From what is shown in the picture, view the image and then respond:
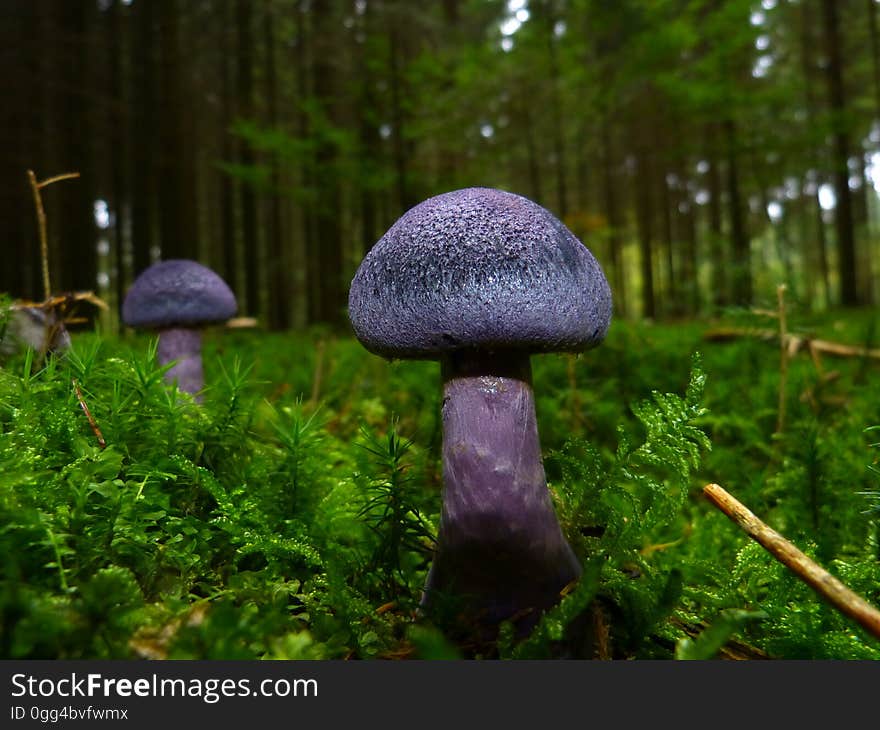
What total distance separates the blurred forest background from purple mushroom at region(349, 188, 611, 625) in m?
2.81

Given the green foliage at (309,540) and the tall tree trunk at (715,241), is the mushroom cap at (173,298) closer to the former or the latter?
the green foliage at (309,540)

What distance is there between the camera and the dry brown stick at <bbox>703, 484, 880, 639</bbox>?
37.7 inches

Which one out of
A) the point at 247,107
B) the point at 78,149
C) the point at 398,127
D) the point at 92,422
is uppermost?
the point at 247,107

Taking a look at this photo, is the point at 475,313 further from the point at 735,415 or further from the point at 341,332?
the point at 341,332

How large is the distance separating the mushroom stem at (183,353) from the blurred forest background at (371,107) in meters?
3.60

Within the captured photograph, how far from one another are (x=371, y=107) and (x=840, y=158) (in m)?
8.31

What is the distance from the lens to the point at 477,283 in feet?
4.45

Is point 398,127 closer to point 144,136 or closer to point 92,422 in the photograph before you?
point 144,136

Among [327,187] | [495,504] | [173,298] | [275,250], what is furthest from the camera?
[275,250]

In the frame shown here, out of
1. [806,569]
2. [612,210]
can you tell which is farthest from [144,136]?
[612,210]

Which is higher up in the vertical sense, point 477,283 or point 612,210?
point 612,210

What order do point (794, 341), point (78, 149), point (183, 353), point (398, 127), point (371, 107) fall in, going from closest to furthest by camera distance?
1. point (794, 341)
2. point (183, 353)
3. point (398, 127)
4. point (371, 107)
5. point (78, 149)

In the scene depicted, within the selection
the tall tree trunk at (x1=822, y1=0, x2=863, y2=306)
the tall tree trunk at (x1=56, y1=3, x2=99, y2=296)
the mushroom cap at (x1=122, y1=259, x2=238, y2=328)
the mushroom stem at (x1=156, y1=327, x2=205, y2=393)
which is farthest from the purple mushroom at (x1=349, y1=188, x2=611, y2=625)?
the tall tree trunk at (x1=822, y1=0, x2=863, y2=306)

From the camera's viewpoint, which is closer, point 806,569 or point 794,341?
point 806,569
